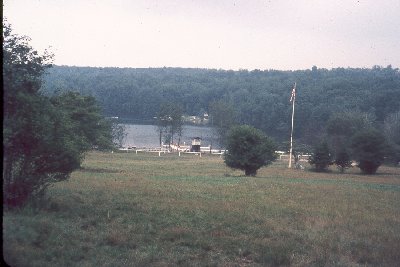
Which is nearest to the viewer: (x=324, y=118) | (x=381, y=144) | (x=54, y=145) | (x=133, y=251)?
(x=133, y=251)

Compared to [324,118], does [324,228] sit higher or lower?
lower

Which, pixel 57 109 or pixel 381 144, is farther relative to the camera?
pixel 381 144

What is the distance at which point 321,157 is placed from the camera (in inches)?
2119

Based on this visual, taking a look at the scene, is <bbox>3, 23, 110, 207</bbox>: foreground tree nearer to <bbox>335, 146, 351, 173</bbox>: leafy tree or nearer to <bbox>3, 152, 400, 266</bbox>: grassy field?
<bbox>3, 152, 400, 266</bbox>: grassy field

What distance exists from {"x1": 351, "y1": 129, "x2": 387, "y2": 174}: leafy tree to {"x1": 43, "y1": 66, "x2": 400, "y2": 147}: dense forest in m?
45.1

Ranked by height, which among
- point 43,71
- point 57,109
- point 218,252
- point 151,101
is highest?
point 151,101

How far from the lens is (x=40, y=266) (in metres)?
8.38

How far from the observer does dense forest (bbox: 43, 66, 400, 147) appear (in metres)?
121

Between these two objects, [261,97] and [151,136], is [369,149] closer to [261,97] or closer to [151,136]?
[151,136]

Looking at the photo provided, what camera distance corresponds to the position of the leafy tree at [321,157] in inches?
2106

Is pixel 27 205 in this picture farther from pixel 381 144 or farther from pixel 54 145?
pixel 381 144

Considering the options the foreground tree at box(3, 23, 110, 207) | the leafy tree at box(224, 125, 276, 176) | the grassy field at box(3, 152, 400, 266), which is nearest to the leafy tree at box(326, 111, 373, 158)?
the leafy tree at box(224, 125, 276, 176)

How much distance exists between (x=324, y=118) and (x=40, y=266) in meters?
119

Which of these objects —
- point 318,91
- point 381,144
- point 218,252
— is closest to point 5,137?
point 218,252
